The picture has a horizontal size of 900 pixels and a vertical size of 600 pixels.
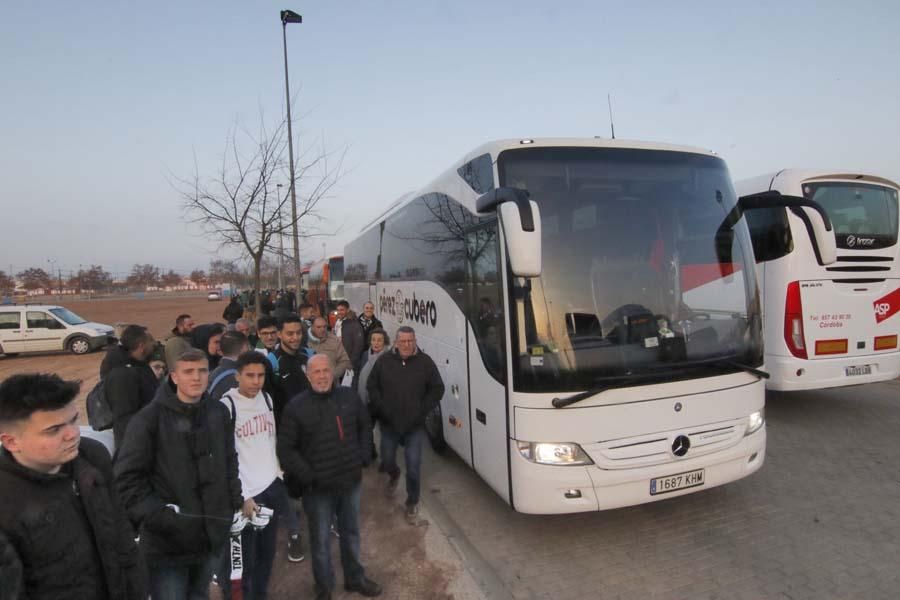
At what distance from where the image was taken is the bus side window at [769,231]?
643 centimetres

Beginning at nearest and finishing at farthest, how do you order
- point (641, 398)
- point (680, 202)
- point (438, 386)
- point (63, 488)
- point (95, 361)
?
point (63, 488)
point (641, 398)
point (680, 202)
point (438, 386)
point (95, 361)

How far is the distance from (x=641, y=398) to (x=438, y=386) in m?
1.90

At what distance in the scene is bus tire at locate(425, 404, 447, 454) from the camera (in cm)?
623

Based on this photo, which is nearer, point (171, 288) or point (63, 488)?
point (63, 488)

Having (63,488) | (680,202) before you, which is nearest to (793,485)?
(680,202)

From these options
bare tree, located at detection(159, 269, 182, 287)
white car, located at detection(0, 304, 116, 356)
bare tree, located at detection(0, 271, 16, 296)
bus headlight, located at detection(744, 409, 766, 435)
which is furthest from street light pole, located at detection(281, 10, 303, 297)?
bare tree, located at detection(159, 269, 182, 287)

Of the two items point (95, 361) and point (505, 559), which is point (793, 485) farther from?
point (95, 361)

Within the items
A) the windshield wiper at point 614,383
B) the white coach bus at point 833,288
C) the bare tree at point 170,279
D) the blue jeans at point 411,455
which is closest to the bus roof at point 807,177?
the white coach bus at point 833,288

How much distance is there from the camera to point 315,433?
11.0 ft

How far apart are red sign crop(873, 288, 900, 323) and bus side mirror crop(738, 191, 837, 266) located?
3506mm

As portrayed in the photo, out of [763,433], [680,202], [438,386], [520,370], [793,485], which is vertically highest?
[680,202]

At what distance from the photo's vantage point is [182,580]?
8.88ft

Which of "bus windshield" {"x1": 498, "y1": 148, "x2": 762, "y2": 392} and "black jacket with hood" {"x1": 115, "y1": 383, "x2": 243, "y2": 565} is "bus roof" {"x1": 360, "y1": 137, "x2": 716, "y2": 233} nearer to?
"bus windshield" {"x1": 498, "y1": 148, "x2": 762, "y2": 392}

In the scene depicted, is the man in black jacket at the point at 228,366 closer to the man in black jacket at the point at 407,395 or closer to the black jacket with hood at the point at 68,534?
the man in black jacket at the point at 407,395
